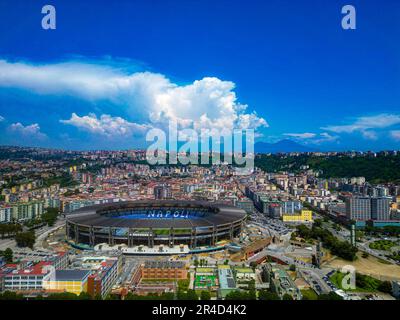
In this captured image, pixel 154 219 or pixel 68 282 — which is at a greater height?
pixel 154 219

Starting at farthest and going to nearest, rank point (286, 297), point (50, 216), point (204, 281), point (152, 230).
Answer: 1. point (50, 216)
2. point (152, 230)
3. point (204, 281)
4. point (286, 297)

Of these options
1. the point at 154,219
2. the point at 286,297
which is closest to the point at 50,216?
the point at 154,219

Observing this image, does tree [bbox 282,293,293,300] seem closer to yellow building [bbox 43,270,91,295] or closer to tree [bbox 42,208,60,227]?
yellow building [bbox 43,270,91,295]

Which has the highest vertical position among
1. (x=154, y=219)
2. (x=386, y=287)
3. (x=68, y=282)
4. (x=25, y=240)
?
(x=154, y=219)

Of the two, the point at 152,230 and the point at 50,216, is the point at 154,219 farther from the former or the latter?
the point at 50,216

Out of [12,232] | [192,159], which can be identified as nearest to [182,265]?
[12,232]

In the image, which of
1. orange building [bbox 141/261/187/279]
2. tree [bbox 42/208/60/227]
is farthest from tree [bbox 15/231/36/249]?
orange building [bbox 141/261/187/279]
